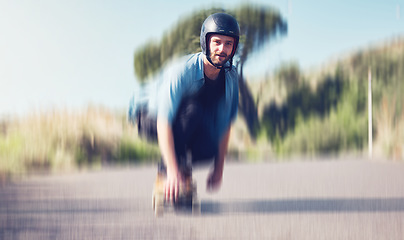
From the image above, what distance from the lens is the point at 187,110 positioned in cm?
308

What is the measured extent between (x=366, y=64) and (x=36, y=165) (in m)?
12.2

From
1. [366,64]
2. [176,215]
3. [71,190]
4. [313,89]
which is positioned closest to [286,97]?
[313,89]

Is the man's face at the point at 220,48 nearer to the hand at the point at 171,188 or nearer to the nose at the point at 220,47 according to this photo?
the nose at the point at 220,47

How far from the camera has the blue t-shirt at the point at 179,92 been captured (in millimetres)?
2760

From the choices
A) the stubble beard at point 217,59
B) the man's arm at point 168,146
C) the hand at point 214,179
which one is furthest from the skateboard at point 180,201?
the stubble beard at point 217,59

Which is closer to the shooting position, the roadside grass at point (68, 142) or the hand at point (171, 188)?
the hand at point (171, 188)

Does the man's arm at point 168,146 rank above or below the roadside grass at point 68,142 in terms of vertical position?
above

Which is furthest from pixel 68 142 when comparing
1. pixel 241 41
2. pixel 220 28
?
pixel 241 41

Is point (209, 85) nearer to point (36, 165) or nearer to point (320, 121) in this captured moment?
point (36, 165)

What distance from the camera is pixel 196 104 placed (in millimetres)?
3062

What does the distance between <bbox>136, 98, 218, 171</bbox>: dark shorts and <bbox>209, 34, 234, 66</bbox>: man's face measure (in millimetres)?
338

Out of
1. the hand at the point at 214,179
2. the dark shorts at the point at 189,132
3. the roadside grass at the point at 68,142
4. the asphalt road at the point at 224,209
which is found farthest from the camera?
the roadside grass at the point at 68,142

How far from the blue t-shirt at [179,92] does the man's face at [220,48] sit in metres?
0.12

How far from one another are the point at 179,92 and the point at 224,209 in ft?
2.93
